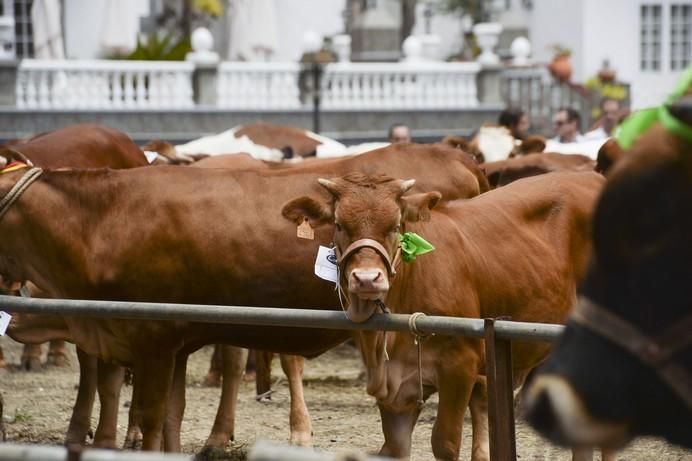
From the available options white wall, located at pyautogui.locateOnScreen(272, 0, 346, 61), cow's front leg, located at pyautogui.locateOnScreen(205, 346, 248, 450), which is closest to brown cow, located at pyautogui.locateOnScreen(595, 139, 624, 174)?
cow's front leg, located at pyautogui.locateOnScreen(205, 346, 248, 450)

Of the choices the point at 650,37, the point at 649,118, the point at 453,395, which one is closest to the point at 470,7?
the point at 650,37

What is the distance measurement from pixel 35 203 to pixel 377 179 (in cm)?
205

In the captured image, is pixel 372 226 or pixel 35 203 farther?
pixel 35 203

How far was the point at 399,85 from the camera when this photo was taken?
24.7 m

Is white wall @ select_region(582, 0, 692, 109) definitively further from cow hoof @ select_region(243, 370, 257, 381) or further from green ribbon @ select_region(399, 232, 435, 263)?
green ribbon @ select_region(399, 232, 435, 263)

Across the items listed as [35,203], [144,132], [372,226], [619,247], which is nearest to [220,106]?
[144,132]

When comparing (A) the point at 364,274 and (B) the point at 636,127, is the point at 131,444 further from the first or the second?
(B) the point at 636,127

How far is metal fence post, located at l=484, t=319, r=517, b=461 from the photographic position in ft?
17.9

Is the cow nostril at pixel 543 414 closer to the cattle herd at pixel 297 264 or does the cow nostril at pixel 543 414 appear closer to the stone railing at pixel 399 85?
the cattle herd at pixel 297 264

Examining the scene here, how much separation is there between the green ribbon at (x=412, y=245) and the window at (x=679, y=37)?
106 ft

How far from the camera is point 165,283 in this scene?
7.25 m

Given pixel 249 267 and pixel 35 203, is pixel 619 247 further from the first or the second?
pixel 35 203

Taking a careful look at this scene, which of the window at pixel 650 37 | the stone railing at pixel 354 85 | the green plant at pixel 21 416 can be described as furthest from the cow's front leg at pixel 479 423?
the window at pixel 650 37

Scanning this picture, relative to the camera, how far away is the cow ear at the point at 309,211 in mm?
6398
